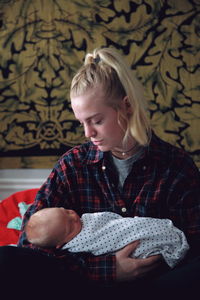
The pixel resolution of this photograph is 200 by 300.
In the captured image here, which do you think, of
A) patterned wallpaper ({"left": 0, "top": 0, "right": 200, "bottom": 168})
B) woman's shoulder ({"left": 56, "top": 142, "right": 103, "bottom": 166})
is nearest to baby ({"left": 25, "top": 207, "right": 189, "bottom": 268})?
woman's shoulder ({"left": 56, "top": 142, "right": 103, "bottom": 166})

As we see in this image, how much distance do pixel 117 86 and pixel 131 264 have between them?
1.95ft

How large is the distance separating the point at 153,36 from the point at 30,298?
6.27 feet

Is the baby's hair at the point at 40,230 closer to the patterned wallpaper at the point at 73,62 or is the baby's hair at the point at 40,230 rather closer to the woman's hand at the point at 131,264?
the woman's hand at the point at 131,264

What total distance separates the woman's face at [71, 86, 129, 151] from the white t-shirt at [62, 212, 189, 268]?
268mm

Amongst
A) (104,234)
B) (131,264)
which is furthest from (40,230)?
(131,264)

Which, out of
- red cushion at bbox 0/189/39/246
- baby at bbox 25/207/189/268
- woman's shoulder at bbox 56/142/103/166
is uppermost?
woman's shoulder at bbox 56/142/103/166

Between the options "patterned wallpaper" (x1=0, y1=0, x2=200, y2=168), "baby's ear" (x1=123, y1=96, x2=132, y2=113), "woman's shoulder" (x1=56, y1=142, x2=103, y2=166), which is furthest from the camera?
"patterned wallpaper" (x1=0, y1=0, x2=200, y2=168)

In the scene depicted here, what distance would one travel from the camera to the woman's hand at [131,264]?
4.67 ft

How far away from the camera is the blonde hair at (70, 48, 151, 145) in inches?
59.9

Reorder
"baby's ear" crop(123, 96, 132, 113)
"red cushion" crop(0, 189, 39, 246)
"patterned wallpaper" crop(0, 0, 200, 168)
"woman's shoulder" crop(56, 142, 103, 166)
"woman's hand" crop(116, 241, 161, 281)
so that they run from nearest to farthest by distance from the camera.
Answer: "woman's hand" crop(116, 241, 161, 281) → "baby's ear" crop(123, 96, 132, 113) → "woman's shoulder" crop(56, 142, 103, 166) → "red cushion" crop(0, 189, 39, 246) → "patterned wallpaper" crop(0, 0, 200, 168)

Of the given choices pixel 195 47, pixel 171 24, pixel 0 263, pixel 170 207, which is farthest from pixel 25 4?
pixel 0 263

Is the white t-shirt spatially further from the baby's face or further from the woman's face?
the woman's face

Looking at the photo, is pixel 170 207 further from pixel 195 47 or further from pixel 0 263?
pixel 195 47

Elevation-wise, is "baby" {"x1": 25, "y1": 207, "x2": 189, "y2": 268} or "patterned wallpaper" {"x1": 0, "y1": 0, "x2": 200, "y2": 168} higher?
"patterned wallpaper" {"x1": 0, "y1": 0, "x2": 200, "y2": 168}
